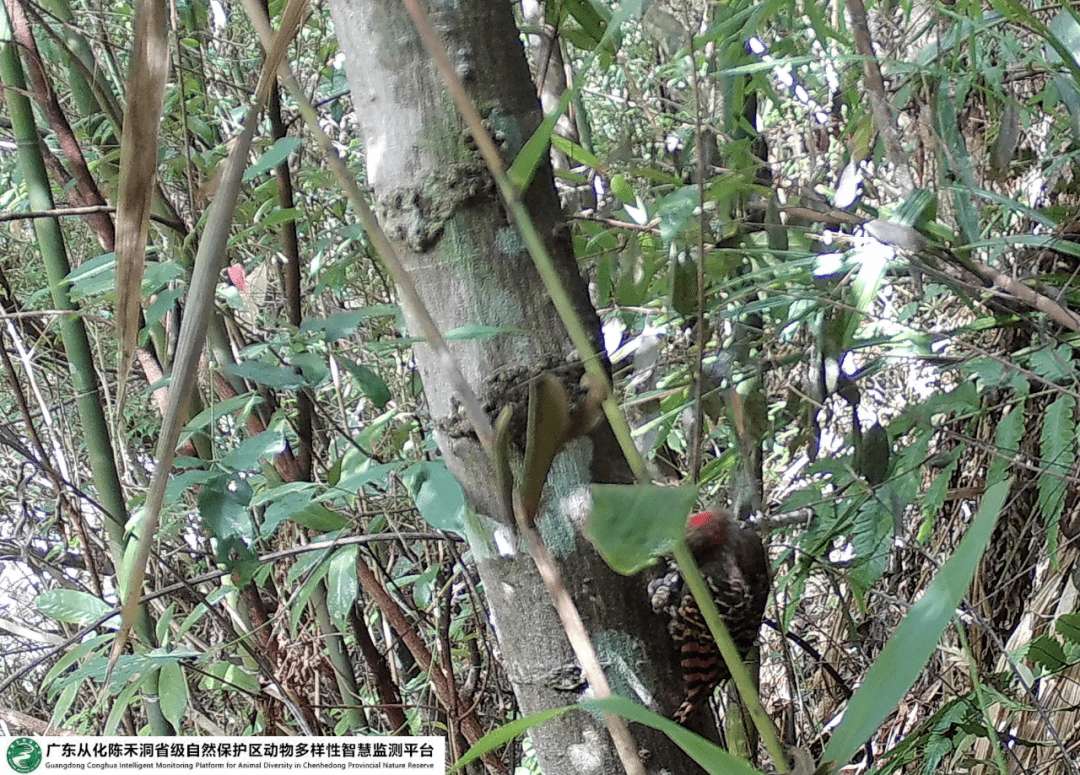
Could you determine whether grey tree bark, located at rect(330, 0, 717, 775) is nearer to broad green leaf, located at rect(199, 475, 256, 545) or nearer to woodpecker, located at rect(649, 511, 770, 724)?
woodpecker, located at rect(649, 511, 770, 724)

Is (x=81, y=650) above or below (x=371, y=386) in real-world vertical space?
below

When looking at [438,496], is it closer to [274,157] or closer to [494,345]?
[494,345]

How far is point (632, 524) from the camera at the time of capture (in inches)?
8.1

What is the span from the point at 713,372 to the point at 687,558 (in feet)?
1.83

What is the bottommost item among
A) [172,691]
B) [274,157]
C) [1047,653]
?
[1047,653]

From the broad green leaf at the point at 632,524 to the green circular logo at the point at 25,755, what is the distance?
58cm

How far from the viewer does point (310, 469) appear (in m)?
1.18

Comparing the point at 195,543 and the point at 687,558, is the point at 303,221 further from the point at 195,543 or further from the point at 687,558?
the point at 687,558

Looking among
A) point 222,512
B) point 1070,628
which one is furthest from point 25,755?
point 1070,628

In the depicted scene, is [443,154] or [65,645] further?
[65,645]

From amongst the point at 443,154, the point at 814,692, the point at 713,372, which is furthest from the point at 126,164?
the point at 814,692

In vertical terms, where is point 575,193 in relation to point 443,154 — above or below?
above

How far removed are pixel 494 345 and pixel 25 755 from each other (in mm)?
Result: 433

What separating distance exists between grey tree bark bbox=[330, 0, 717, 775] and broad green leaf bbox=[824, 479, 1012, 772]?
263 millimetres
